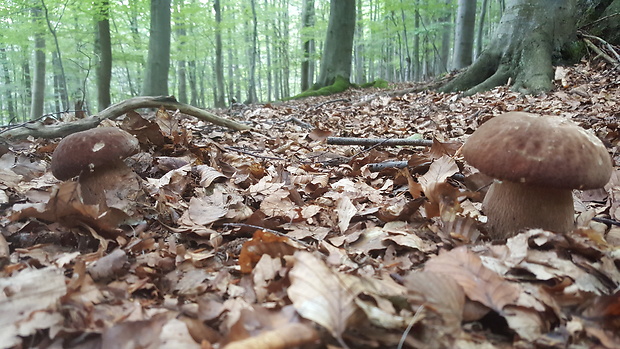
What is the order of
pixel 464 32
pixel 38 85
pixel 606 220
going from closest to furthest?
pixel 606 220
pixel 464 32
pixel 38 85

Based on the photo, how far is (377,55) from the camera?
1033 inches

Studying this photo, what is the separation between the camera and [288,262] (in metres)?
1.52

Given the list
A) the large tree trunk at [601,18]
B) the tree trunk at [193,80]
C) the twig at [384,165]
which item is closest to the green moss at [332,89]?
the large tree trunk at [601,18]

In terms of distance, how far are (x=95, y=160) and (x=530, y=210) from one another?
2339 mm

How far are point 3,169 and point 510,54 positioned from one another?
728cm

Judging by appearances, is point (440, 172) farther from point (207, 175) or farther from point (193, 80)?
point (193, 80)

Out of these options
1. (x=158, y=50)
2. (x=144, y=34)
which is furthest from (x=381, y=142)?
(x=144, y=34)

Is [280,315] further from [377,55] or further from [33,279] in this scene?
[377,55]

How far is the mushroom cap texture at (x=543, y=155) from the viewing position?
1482mm

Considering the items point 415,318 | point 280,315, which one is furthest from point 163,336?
point 415,318

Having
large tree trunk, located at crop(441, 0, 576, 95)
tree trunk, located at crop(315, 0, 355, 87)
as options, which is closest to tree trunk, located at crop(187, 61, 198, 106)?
tree trunk, located at crop(315, 0, 355, 87)

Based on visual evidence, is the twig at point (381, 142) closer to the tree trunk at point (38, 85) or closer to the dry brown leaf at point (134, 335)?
the dry brown leaf at point (134, 335)

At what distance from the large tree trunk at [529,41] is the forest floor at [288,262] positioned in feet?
10.1

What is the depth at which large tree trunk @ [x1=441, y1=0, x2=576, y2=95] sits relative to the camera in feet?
19.9
